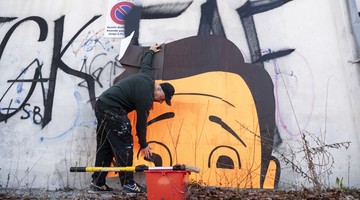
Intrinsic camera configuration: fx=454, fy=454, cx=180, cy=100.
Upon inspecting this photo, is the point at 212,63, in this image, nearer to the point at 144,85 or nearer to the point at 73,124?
the point at 144,85

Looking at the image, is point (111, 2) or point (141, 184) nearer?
point (141, 184)

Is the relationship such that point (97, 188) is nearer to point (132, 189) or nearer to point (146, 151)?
point (132, 189)

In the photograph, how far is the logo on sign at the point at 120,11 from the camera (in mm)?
6567

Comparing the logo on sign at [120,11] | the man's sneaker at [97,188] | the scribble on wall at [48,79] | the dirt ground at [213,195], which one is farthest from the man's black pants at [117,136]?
the logo on sign at [120,11]

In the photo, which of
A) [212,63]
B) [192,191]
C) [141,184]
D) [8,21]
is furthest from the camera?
[8,21]

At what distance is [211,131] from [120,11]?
2212mm

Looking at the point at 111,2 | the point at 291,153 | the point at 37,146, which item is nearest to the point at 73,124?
the point at 37,146

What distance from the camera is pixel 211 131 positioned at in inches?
236

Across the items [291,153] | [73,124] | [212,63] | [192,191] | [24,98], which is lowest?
[192,191]

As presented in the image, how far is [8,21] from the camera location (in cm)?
677

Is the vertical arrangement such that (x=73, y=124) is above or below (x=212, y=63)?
below

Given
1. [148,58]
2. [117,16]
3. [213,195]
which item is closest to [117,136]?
[148,58]

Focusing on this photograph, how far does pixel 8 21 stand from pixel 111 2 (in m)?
1.57

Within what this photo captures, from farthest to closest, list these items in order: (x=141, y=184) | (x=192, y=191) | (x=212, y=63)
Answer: (x=212, y=63) < (x=141, y=184) < (x=192, y=191)
